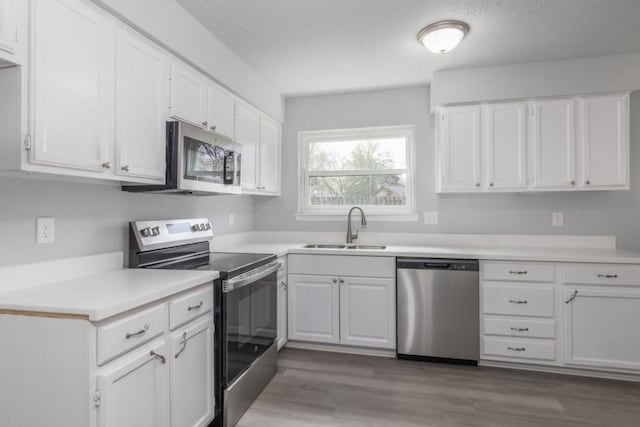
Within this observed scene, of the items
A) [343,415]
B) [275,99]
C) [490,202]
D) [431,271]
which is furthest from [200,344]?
[490,202]

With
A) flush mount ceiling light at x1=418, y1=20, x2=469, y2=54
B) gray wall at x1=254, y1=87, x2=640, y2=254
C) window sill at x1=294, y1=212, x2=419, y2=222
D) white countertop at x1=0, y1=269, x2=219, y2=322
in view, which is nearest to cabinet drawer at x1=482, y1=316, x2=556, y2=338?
gray wall at x1=254, y1=87, x2=640, y2=254

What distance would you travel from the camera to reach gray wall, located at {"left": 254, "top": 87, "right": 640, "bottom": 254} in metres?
3.04

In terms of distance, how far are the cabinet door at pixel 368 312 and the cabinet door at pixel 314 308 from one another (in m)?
0.07

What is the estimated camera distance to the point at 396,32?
2.44 metres

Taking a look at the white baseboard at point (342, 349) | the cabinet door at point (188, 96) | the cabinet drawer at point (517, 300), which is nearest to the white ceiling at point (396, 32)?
the cabinet door at point (188, 96)

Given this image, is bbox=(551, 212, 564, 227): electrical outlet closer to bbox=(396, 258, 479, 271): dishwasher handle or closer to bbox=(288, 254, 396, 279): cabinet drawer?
bbox=(396, 258, 479, 271): dishwasher handle

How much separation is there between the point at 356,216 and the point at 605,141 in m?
2.12

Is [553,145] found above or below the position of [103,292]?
above

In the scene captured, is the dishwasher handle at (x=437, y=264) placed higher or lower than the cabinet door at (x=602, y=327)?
higher

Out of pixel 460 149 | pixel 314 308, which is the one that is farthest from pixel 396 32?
pixel 314 308

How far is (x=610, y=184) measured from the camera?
9.24 ft

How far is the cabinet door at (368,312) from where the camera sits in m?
2.93

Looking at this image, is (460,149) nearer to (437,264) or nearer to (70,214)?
(437,264)

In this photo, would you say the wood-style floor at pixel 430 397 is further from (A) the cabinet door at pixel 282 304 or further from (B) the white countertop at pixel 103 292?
(B) the white countertop at pixel 103 292
